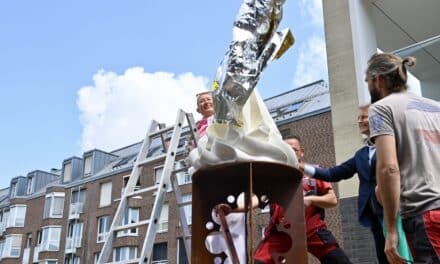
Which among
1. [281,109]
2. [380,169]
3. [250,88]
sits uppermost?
[281,109]

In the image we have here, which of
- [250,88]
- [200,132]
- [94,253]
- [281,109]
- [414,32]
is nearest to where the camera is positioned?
[250,88]

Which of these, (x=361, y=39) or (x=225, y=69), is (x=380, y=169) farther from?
(x=361, y=39)

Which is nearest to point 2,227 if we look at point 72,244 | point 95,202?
point 72,244

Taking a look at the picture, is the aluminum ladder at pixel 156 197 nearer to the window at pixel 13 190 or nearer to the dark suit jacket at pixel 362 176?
the dark suit jacket at pixel 362 176

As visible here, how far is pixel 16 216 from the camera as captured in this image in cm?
4300

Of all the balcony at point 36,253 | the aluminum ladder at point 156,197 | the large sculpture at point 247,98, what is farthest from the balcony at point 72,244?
the large sculpture at point 247,98

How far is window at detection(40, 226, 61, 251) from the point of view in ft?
A: 128

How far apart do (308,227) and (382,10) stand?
4722 mm

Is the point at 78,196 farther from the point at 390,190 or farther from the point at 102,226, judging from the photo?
the point at 390,190

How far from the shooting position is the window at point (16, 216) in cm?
4260

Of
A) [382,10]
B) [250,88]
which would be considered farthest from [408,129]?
[382,10]

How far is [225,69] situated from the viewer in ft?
7.38

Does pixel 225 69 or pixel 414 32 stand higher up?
pixel 414 32

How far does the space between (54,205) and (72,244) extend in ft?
13.8
